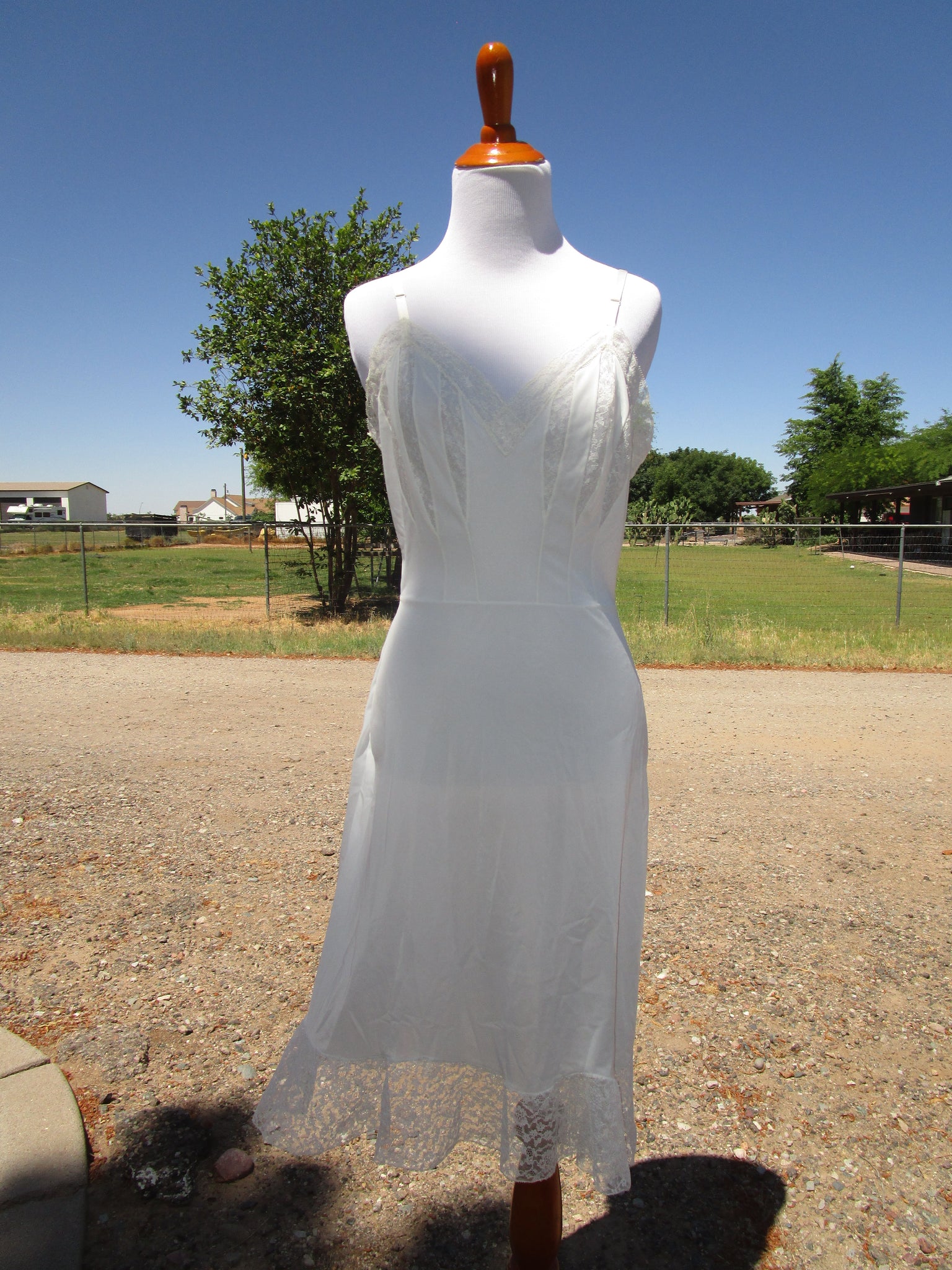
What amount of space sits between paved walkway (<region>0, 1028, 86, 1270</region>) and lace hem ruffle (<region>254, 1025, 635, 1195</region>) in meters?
0.57

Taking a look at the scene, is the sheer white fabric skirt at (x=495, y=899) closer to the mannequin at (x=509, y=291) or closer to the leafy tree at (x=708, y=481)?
the mannequin at (x=509, y=291)

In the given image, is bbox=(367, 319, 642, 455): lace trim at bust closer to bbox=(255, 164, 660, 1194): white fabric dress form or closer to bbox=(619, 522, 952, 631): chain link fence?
bbox=(255, 164, 660, 1194): white fabric dress form

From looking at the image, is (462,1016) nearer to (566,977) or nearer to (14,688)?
(566,977)

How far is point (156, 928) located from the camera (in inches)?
122

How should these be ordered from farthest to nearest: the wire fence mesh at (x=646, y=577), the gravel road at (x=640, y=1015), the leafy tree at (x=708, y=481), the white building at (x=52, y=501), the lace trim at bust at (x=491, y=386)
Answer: the leafy tree at (x=708, y=481) → the white building at (x=52, y=501) → the wire fence mesh at (x=646, y=577) → the gravel road at (x=640, y=1015) → the lace trim at bust at (x=491, y=386)

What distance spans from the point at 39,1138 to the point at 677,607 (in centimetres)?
1538

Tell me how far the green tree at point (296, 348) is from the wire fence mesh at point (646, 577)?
165 centimetres

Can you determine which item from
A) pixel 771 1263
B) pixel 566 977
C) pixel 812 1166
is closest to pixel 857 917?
pixel 812 1166

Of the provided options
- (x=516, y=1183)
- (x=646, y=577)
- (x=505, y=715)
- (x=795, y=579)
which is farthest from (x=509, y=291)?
(x=646, y=577)

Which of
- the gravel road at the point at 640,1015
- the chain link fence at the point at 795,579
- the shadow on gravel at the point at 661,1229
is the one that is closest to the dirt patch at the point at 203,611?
the chain link fence at the point at 795,579

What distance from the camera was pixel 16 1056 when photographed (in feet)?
7.51

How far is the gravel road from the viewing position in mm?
1856

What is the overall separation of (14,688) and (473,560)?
291 inches

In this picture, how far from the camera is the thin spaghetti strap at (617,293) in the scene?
144 centimetres
